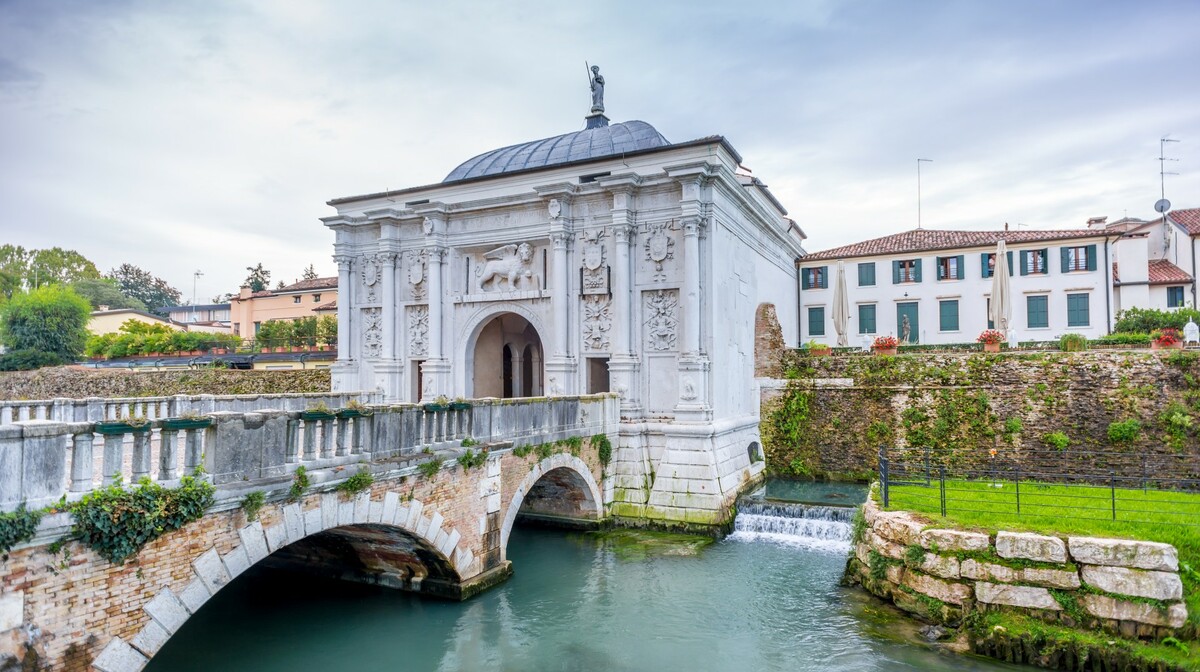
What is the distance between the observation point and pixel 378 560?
11.5 metres

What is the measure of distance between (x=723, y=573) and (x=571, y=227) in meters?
9.94

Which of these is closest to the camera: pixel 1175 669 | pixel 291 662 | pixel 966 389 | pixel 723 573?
pixel 1175 669

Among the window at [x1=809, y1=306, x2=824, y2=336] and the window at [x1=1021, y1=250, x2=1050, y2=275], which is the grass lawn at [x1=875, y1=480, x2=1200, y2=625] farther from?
the window at [x1=809, y1=306, x2=824, y2=336]

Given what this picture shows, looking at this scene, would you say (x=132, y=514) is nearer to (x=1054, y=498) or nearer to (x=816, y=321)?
(x=1054, y=498)

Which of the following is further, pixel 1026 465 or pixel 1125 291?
pixel 1125 291

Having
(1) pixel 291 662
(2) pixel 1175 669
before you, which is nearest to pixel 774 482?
(2) pixel 1175 669

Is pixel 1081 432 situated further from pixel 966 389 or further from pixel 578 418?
pixel 578 418

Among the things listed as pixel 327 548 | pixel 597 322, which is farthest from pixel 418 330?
pixel 327 548

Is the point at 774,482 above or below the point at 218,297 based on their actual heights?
below

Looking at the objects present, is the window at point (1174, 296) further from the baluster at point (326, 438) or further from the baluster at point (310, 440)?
the baluster at point (310, 440)

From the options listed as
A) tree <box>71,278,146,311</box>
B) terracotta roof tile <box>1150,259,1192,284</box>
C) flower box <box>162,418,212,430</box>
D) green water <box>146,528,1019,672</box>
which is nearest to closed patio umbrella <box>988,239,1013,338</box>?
terracotta roof tile <box>1150,259,1192,284</box>

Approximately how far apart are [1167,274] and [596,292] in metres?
26.5

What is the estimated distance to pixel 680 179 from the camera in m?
16.4

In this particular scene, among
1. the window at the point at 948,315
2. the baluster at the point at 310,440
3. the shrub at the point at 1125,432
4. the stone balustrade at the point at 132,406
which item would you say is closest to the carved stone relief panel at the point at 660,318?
the stone balustrade at the point at 132,406
